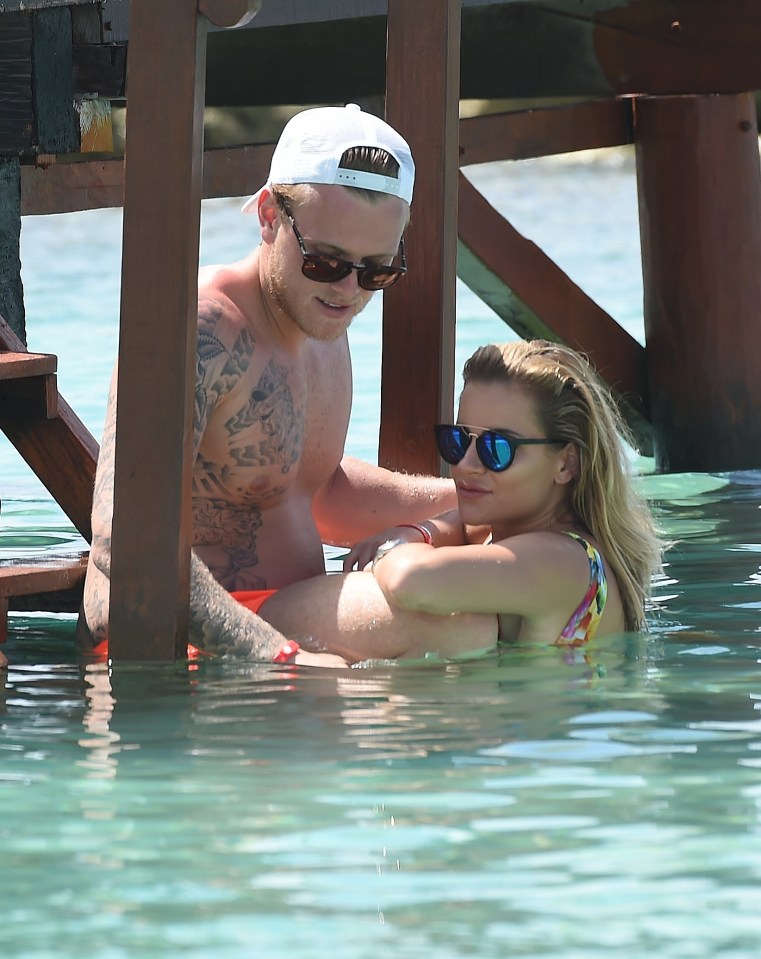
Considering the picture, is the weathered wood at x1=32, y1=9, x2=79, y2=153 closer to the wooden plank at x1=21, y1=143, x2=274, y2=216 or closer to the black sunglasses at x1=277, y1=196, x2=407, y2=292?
the wooden plank at x1=21, y1=143, x2=274, y2=216

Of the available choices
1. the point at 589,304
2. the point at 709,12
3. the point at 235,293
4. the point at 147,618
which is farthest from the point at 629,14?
the point at 147,618

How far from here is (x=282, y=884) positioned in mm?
2799

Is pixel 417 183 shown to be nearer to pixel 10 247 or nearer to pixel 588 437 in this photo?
pixel 588 437

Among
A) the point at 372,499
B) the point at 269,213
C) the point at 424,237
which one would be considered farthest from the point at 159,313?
the point at 424,237

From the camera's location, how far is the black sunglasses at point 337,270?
431 centimetres

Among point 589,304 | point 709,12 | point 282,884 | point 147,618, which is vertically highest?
point 709,12

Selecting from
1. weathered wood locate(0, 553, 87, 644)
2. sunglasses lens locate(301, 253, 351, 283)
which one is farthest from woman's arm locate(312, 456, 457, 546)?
sunglasses lens locate(301, 253, 351, 283)

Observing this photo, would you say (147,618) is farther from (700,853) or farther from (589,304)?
(589,304)

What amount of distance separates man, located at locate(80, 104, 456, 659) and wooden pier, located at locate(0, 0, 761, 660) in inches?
8.1

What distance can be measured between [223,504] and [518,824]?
1770mm

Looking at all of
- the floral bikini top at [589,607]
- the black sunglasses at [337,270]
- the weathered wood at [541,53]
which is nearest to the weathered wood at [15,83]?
the black sunglasses at [337,270]

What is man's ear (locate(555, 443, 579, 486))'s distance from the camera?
4.53 m

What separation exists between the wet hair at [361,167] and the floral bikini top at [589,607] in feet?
3.11

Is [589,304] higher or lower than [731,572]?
higher
